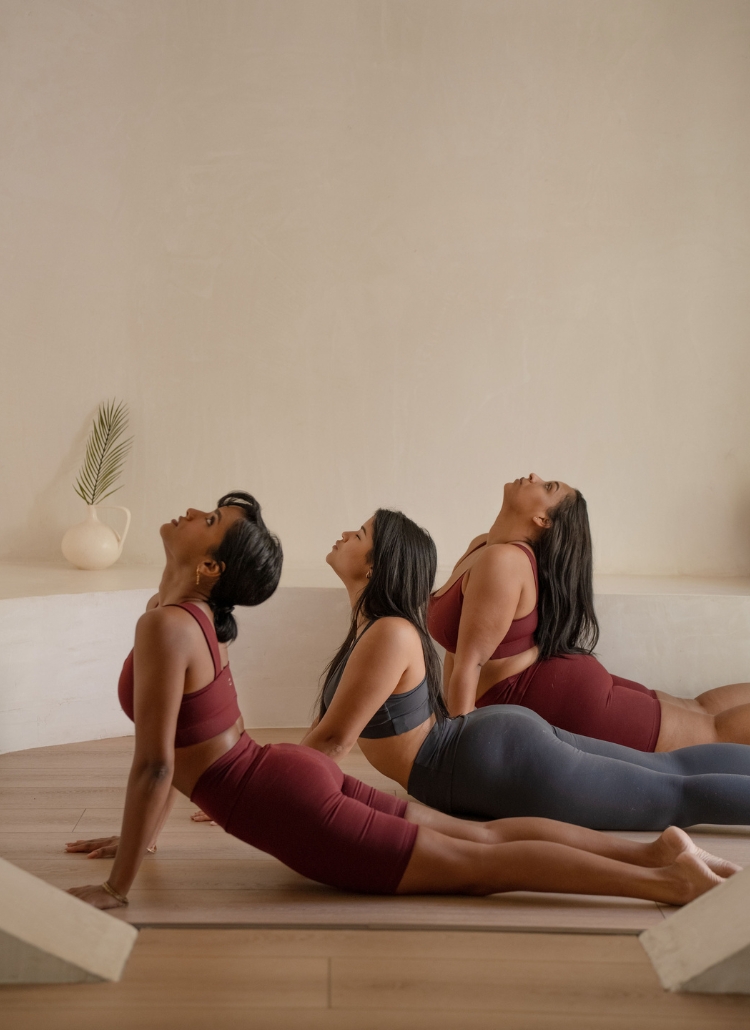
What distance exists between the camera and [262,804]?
80.3 inches

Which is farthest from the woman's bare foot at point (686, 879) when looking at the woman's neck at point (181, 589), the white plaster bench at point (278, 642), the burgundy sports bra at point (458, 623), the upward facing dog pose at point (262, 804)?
the white plaster bench at point (278, 642)

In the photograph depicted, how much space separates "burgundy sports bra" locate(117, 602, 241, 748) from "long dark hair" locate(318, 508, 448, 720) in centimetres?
54

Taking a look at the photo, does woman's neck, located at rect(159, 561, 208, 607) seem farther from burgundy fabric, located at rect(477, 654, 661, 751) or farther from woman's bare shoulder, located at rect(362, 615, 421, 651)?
burgundy fabric, located at rect(477, 654, 661, 751)

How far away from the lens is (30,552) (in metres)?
4.29

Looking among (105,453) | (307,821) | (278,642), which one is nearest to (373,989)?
(307,821)

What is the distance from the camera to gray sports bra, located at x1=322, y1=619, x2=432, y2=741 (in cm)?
247

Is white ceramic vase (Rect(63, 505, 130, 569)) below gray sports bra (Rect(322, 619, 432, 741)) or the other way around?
the other way around

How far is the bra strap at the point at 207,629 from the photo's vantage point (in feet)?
6.74

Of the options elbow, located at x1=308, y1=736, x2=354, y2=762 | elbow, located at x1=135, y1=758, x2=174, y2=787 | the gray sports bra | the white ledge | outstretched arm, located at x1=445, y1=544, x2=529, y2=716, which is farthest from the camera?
the white ledge

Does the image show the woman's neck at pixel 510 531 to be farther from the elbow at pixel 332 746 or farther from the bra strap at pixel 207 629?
the bra strap at pixel 207 629

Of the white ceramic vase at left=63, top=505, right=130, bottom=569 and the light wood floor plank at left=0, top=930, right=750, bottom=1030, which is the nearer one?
the light wood floor plank at left=0, top=930, right=750, bottom=1030

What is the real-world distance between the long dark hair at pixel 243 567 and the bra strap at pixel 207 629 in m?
0.09

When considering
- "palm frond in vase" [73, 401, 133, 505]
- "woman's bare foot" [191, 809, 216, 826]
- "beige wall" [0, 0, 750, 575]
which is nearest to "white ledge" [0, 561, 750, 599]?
"beige wall" [0, 0, 750, 575]

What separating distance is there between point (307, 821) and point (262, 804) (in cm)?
11
